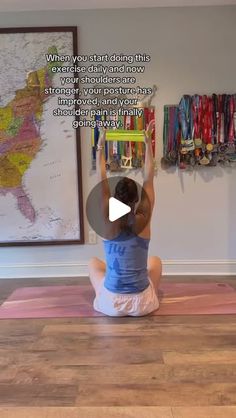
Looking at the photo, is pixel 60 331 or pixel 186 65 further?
pixel 186 65

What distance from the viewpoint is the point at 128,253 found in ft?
7.32

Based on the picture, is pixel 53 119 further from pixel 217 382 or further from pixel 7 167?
pixel 217 382

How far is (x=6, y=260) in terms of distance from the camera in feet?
11.1

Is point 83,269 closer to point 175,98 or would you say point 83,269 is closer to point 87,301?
point 87,301

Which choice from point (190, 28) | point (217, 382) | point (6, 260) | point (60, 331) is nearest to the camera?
point (217, 382)

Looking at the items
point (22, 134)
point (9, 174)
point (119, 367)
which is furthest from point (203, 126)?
point (119, 367)

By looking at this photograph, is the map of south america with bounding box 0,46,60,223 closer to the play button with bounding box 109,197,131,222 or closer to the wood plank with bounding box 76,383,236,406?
the play button with bounding box 109,197,131,222

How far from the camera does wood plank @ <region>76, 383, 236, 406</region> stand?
4.96 feet

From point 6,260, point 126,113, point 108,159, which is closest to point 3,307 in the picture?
point 6,260

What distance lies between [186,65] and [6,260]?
2.17 meters

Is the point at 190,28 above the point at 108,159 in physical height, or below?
above

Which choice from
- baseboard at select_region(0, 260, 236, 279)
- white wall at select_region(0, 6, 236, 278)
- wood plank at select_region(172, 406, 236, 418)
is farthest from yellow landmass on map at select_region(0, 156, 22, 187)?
wood plank at select_region(172, 406, 236, 418)

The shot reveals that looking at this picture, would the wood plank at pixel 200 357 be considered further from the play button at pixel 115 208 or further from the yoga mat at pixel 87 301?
the play button at pixel 115 208

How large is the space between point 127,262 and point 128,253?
2.1 inches
